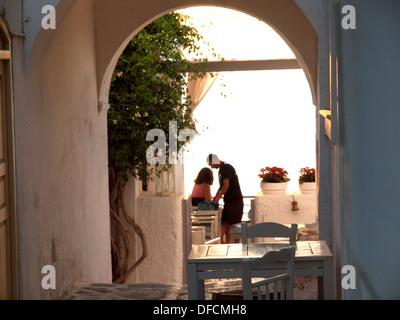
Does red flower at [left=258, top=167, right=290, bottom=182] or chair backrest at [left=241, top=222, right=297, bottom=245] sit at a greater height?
red flower at [left=258, top=167, right=290, bottom=182]

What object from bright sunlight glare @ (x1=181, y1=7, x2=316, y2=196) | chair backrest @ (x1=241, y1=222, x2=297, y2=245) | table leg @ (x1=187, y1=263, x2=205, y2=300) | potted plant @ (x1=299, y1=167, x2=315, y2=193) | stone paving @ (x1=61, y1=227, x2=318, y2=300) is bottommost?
stone paving @ (x1=61, y1=227, x2=318, y2=300)

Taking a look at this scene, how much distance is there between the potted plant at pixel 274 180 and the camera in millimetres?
10438

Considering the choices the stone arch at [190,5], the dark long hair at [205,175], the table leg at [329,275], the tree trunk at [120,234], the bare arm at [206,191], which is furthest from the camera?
the bare arm at [206,191]

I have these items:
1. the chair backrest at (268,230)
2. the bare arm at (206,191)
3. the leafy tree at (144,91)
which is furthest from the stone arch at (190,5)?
the bare arm at (206,191)

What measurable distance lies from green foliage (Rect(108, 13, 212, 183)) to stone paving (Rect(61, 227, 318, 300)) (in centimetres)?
303

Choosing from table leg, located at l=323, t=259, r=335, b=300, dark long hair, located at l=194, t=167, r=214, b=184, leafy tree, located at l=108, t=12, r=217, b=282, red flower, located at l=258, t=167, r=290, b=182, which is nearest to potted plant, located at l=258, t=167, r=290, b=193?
red flower, located at l=258, t=167, r=290, b=182

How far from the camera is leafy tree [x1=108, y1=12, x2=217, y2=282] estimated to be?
9.02 meters

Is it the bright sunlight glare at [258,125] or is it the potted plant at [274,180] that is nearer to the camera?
the potted plant at [274,180]

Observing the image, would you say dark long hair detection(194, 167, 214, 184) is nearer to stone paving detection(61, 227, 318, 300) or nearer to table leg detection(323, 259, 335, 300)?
stone paving detection(61, 227, 318, 300)

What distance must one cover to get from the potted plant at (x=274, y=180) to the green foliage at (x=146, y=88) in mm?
1724

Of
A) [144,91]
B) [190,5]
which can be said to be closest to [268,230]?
[190,5]

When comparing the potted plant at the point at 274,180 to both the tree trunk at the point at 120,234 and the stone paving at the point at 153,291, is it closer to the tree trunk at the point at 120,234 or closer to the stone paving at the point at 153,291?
the tree trunk at the point at 120,234

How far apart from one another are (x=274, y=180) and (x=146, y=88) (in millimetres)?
2660
